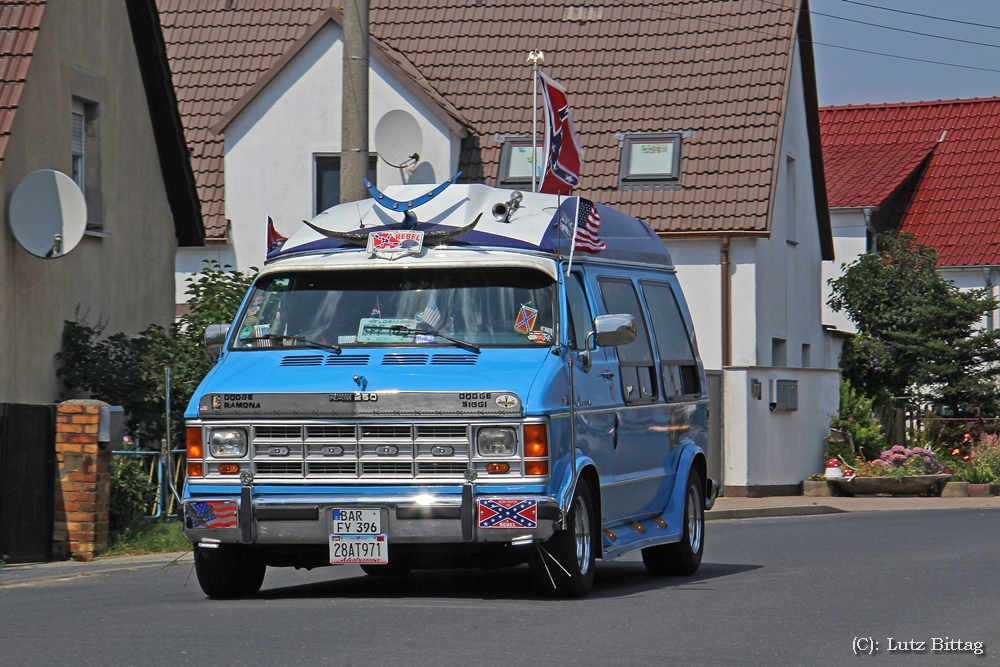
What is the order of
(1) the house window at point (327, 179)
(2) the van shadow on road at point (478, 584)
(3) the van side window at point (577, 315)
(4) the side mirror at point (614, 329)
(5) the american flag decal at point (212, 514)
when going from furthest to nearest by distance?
1. (1) the house window at point (327, 179)
2. (2) the van shadow on road at point (478, 584)
3. (3) the van side window at point (577, 315)
4. (4) the side mirror at point (614, 329)
5. (5) the american flag decal at point (212, 514)

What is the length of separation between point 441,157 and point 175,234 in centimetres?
761

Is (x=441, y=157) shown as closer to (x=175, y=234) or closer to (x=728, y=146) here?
(x=728, y=146)

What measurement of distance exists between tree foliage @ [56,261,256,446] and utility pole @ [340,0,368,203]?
3865mm

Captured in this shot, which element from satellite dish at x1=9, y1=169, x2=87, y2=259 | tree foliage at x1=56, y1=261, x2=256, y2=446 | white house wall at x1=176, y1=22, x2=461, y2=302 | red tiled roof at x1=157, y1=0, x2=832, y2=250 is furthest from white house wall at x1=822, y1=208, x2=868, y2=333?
satellite dish at x1=9, y1=169, x2=87, y2=259

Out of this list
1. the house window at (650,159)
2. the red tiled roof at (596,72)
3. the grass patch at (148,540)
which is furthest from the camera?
the house window at (650,159)

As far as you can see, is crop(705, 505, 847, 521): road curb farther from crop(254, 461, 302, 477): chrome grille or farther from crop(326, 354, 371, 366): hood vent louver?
crop(254, 461, 302, 477): chrome grille

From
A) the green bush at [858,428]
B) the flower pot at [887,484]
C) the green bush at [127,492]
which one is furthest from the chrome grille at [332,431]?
the green bush at [858,428]

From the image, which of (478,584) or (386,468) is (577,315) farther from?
(478,584)

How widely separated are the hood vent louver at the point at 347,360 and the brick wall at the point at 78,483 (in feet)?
16.2

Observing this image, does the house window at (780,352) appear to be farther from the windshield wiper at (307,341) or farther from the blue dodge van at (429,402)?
the windshield wiper at (307,341)

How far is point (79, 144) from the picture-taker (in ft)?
62.1

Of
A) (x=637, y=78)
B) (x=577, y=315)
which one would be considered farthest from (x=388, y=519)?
(x=637, y=78)

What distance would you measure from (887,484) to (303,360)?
16644 millimetres

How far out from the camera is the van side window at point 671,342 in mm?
13094
